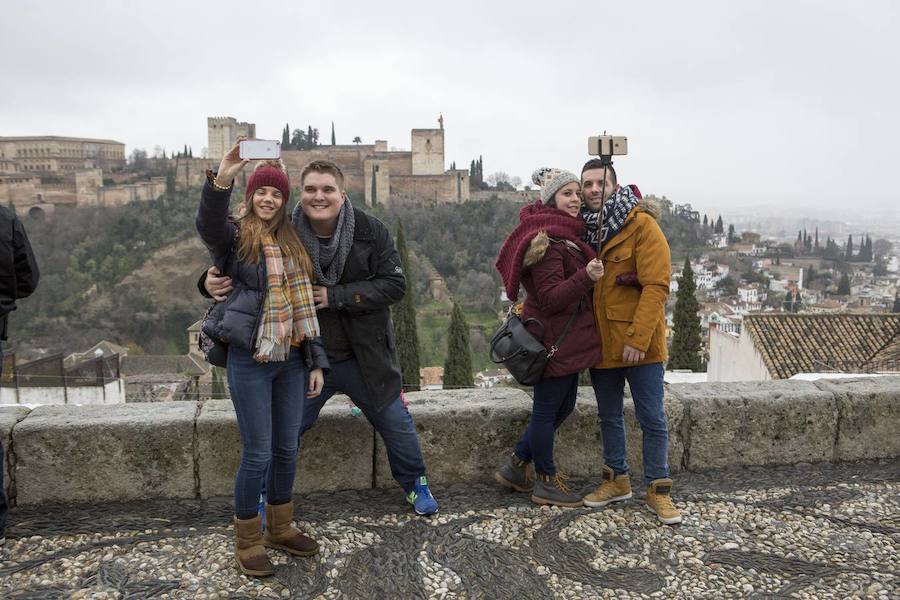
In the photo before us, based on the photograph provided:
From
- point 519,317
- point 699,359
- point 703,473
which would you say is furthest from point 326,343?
point 699,359

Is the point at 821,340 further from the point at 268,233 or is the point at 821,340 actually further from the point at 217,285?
the point at 217,285

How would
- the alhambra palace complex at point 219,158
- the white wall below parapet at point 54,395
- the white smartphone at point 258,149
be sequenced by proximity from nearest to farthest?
the white smartphone at point 258,149
the white wall below parapet at point 54,395
the alhambra palace complex at point 219,158

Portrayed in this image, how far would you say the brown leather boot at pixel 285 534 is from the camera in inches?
112

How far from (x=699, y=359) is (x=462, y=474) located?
22.7 meters

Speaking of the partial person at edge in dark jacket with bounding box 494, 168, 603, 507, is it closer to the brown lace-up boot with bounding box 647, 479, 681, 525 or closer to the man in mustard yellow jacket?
the man in mustard yellow jacket

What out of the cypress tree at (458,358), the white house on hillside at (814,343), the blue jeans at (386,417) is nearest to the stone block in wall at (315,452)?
the blue jeans at (386,417)

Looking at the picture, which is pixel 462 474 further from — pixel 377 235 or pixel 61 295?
pixel 61 295

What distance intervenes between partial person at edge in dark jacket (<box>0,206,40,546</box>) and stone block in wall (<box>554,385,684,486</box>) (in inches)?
100.0

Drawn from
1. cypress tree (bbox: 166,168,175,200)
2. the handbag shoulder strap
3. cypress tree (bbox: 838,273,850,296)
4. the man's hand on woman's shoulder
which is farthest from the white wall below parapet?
cypress tree (bbox: 838,273,850,296)

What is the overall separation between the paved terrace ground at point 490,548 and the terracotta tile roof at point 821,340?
986cm

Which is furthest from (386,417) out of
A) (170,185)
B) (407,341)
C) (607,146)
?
(170,185)

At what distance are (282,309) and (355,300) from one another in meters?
0.36

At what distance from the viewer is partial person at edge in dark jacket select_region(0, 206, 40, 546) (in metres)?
2.81

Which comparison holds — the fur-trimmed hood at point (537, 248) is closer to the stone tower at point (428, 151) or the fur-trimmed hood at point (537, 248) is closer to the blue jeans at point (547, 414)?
the blue jeans at point (547, 414)
